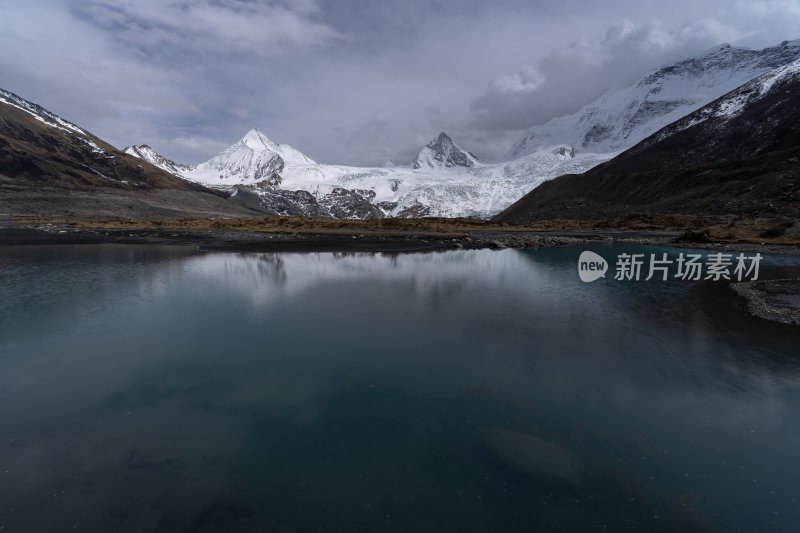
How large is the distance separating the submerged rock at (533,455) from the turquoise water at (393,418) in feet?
0.19

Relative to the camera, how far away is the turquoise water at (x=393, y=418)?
24.9ft

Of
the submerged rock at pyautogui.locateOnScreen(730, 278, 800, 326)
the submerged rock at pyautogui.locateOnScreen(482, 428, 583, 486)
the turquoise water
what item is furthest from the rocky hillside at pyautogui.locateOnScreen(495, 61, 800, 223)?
the submerged rock at pyautogui.locateOnScreen(482, 428, 583, 486)

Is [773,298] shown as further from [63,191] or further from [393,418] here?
[63,191]

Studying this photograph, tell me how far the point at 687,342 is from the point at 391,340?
40.6 ft

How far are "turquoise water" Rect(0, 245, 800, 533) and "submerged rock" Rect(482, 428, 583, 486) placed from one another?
0.06 m

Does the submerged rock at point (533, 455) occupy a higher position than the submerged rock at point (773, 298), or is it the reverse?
the submerged rock at point (773, 298)

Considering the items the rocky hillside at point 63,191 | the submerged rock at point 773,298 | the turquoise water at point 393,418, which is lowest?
the turquoise water at point 393,418

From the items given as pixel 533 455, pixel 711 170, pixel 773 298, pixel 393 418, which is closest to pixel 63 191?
pixel 393 418

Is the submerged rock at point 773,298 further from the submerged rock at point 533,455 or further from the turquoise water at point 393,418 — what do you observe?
the submerged rock at point 533,455

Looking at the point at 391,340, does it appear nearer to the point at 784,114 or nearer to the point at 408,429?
the point at 408,429

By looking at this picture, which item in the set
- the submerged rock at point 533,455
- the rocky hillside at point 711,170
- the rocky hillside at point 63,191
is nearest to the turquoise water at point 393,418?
the submerged rock at point 533,455

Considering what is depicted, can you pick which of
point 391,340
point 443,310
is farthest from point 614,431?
point 443,310

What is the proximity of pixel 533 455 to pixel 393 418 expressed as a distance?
3.58 m

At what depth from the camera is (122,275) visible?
30984mm
